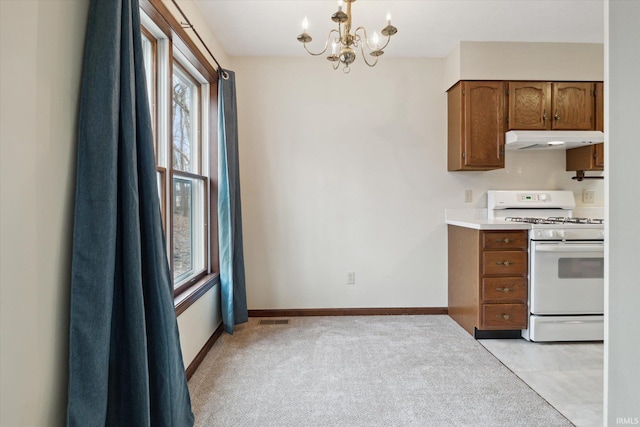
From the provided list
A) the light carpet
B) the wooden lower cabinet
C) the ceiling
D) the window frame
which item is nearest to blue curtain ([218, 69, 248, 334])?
the window frame

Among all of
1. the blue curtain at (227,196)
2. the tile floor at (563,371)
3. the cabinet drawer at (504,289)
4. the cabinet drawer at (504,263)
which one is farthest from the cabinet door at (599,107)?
the blue curtain at (227,196)

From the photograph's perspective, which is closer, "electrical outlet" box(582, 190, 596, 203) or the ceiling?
the ceiling

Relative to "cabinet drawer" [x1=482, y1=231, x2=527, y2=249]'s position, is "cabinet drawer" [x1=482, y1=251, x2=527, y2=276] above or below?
below

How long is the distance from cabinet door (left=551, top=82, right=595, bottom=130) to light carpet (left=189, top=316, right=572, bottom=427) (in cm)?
212

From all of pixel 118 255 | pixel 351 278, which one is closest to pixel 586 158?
pixel 351 278

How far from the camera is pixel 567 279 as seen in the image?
9.46 feet

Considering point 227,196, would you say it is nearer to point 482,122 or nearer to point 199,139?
point 199,139

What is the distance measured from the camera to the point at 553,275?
288cm

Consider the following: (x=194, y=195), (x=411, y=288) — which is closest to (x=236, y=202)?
(x=194, y=195)

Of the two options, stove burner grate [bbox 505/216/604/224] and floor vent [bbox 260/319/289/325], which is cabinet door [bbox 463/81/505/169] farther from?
floor vent [bbox 260/319/289/325]

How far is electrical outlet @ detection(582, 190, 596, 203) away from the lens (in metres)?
3.61

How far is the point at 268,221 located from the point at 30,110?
8.41 ft

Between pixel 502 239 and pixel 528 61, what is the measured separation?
1.68 meters

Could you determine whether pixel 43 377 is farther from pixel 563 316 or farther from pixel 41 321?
pixel 563 316
